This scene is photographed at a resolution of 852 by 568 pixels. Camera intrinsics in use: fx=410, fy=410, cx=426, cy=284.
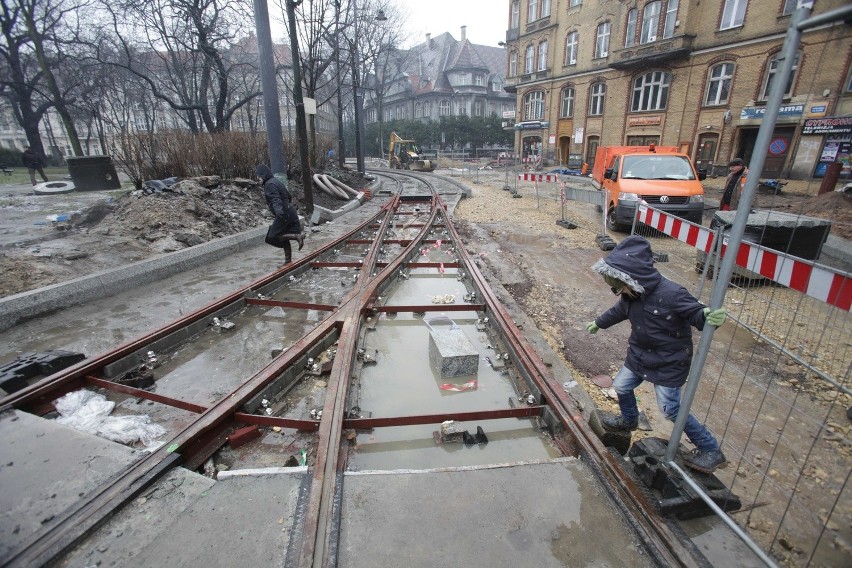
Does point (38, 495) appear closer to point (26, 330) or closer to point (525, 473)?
point (525, 473)

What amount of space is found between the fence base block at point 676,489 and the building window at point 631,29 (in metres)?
30.5

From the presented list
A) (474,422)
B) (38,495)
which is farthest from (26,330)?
(474,422)

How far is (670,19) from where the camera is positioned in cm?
2373

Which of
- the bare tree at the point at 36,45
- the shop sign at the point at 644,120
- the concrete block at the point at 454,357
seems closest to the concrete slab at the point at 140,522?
the concrete block at the point at 454,357

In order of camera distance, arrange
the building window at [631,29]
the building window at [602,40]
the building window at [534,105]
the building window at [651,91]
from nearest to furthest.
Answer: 1. the building window at [651,91]
2. the building window at [631,29]
3. the building window at [602,40]
4. the building window at [534,105]

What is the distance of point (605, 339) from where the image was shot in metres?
5.03

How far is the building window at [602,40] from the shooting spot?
2756 centimetres

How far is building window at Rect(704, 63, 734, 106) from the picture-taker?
22047 millimetres

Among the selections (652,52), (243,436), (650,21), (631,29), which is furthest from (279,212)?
(631,29)

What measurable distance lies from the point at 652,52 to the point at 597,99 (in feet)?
16.8

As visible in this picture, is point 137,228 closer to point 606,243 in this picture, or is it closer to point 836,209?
point 606,243

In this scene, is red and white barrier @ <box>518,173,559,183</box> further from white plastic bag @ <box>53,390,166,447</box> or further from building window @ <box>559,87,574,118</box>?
building window @ <box>559,87,574,118</box>

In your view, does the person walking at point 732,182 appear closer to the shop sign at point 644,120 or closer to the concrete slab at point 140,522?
the concrete slab at point 140,522

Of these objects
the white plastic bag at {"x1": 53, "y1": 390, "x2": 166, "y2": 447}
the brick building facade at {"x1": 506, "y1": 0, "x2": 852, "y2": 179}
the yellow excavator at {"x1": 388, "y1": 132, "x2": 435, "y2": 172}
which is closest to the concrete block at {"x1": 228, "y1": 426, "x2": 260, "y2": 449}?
the white plastic bag at {"x1": 53, "y1": 390, "x2": 166, "y2": 447}
